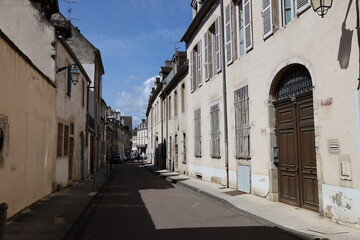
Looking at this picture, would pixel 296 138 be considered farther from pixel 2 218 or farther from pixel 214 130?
pixel 2 218

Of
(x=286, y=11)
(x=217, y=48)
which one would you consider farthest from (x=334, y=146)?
(x=217, y=48)

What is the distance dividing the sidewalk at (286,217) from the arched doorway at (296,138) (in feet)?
1.40

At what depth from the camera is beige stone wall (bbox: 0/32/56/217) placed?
712 centimetres

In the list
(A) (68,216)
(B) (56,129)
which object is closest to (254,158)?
(A) (68,216)

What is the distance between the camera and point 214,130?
1551 cm

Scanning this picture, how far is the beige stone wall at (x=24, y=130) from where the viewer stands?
7121 mm

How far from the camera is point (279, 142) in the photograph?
9812mm

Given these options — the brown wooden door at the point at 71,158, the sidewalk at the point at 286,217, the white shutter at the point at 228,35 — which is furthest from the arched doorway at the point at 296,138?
the brown wooden door at the point at 71,158

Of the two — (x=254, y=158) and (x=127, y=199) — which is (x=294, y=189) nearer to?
(x=254, y=158)

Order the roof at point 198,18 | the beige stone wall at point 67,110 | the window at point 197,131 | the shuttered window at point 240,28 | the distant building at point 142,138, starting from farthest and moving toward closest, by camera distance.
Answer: the distant building at point 142,138 < the window at point 197,131 < the roof at point 198,18 < the beige stone wall at point 67,110 < the shuttered window at point 240,28

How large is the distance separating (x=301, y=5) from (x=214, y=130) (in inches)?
313

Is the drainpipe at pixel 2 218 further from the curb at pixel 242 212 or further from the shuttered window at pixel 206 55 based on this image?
the shuttered window at pixel 206 55

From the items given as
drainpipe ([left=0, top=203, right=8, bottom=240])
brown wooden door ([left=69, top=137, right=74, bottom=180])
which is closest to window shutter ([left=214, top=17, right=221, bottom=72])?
brown wooden door ([left=69, top=137, right=74, bottom=180])

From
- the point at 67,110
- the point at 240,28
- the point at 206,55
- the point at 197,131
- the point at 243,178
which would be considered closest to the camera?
the point at 243,178
